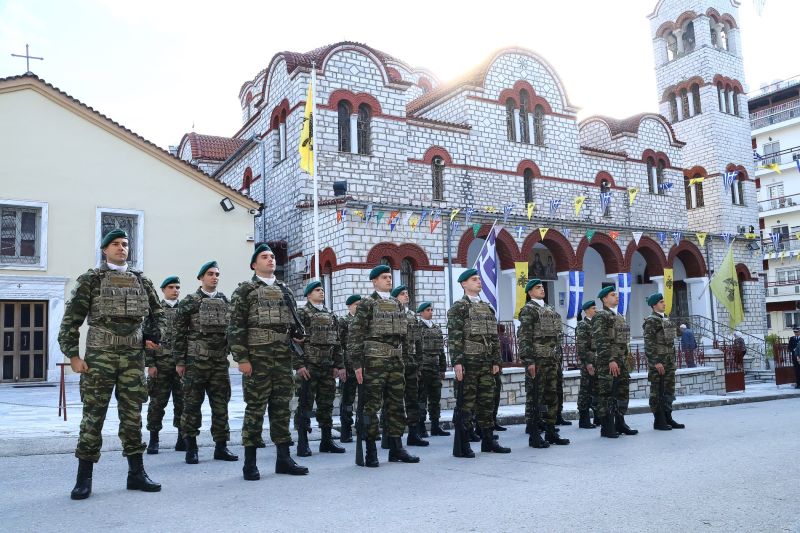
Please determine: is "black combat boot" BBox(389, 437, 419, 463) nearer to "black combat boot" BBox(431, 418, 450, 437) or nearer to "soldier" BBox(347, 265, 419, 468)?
"soldier" BBox(347, 265, 419, 468)

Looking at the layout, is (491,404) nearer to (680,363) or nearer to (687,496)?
(687,496)

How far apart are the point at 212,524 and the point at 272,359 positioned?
6.98 ft

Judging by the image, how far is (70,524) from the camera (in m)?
4.80

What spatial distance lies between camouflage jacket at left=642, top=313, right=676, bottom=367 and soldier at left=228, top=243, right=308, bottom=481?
6.01m

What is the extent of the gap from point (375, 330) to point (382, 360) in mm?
326

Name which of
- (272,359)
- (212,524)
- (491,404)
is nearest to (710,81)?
(491,404)

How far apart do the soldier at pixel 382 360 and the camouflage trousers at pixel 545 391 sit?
185 centimetres

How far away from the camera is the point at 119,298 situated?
5945 millimetres

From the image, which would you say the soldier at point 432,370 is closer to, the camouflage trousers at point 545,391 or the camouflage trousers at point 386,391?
the camouflage trousers at point 545,391

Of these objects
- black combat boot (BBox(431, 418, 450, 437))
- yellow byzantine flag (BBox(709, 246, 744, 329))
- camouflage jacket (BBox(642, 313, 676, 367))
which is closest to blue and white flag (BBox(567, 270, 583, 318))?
yellow byzantine flag (BBox(709, 246, 744, 329))

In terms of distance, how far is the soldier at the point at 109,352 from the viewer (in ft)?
18.9

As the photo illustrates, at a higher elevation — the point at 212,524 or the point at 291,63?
the point at 291,63

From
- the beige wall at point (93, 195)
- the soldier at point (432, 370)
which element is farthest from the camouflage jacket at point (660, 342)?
the beige wall at point (93, 195)

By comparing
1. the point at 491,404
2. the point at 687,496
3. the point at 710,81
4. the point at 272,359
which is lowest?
the point at 687,496
